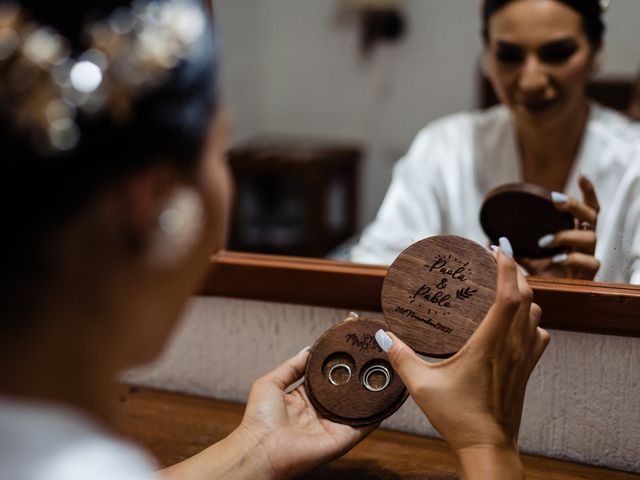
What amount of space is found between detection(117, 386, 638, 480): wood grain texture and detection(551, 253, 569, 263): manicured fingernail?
23 cm

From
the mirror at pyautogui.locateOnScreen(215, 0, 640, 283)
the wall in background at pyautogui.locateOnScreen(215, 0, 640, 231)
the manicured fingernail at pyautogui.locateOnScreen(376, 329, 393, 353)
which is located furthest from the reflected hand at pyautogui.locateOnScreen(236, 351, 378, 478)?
the wall in background at pyautogui.locateOnScreen(215, 0, 640, 231)

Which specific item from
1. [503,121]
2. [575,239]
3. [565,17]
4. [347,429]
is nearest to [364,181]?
[503,121]

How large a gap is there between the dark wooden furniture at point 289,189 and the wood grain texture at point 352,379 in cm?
159

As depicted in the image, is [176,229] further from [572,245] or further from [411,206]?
[411,206]

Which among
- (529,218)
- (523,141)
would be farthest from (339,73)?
(529,218)

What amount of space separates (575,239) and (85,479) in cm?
68

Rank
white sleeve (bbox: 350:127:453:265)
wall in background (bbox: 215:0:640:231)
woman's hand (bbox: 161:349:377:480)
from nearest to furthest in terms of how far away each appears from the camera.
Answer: woman's hand (bbox: 161:349:377:480), white sleeve (bbox: 350:127:453:265), wall in background (bbox: 215:0:640:231)

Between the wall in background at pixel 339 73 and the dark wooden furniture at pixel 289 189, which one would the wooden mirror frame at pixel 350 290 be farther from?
the wall in background at pixel 339 73

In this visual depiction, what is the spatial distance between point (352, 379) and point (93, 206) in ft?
1.45

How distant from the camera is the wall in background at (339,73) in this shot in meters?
2.57

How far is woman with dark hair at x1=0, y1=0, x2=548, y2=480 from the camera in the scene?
349 mm

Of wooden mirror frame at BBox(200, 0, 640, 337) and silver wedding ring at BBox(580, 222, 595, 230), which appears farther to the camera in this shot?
silver wedding ring at BBox(580, 222, 595, 230)

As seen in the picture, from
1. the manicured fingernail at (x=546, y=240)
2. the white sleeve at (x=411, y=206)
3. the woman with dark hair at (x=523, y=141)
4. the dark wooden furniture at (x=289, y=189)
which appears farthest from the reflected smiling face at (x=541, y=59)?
the dark wooden furniture at (x=289, y=189)

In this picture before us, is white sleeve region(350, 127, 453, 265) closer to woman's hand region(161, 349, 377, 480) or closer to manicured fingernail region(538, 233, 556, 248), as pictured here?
manicured fingernail region(538, 233, 556, 248)
